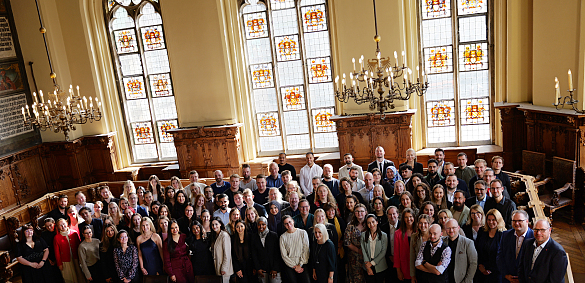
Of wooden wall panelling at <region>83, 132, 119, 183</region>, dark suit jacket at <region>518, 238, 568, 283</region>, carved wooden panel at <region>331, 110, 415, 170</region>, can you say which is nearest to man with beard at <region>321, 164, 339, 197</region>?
carved wooden panel at <region>331, 110, 415, 170</region>

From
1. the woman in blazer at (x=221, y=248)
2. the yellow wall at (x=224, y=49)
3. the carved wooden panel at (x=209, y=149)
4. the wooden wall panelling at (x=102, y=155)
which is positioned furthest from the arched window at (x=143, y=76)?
the woman in blazer at (x=221, y=248)

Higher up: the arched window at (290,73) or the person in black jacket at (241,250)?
the arched window at (290,73)

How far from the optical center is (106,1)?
12812 millimetres

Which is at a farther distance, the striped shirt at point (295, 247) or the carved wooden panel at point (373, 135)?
the carved wooden panel at point (373, 135)

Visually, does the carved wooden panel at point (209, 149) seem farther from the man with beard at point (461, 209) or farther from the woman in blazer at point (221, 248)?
A: the man with beard at point (461, 209)

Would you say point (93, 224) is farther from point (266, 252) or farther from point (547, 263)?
point (547, 263)

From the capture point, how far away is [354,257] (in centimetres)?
619

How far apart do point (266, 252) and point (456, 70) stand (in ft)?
24.2

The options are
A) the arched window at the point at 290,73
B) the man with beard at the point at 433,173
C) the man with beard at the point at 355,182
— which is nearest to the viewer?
the man with beard at the point at 433,173

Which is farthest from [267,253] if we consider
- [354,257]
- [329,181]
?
[329,181]

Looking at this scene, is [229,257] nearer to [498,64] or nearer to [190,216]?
[190,216]

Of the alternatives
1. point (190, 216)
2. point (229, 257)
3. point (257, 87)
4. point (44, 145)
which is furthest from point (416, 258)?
point (44, 145)

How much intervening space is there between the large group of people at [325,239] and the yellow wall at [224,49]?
3839mm

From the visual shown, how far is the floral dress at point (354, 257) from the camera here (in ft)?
20.1
